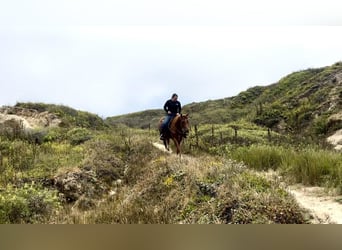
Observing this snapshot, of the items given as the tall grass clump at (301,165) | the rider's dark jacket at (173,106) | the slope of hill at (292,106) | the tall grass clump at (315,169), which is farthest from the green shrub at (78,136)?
the slope of hill at (292,106)

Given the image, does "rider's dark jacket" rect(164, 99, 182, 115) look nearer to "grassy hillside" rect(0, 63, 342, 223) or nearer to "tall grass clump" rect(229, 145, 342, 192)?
"grassy hillside" rect(0, 63, 342, 223)

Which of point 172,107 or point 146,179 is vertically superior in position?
point 172,107

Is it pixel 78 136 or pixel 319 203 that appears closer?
pixel 319 203

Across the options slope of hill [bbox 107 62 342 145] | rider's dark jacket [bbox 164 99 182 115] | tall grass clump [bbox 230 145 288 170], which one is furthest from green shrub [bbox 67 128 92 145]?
slope of hill [bbox 107 62 342 145]

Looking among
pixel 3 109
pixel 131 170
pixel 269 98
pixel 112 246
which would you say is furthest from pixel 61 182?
pixel 269 98

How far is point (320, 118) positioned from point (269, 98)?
14041 millimetres

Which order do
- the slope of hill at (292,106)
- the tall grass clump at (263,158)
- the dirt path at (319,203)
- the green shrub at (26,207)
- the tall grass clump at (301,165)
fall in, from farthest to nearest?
the slope of hill at (292,106) < the tall grass clump at (263,158) < the tall grass clump at (301,165) < the green shrub at (26,207) < the dirt path at (319,203)

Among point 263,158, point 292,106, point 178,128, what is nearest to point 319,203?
point 263,158

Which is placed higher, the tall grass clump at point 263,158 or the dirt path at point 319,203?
the tall grass clump at point 263,158

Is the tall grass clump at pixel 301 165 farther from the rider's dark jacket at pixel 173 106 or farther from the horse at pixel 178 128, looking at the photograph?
the rider's dark jacket at pixel 173 106

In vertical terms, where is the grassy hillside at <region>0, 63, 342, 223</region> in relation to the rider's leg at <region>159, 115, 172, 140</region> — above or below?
below

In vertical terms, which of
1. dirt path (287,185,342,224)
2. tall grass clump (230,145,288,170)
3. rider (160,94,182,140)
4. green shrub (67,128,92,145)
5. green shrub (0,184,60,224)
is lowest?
dirt path (287,185,342,224)

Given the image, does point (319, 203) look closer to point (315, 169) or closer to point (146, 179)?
point (315, 169)

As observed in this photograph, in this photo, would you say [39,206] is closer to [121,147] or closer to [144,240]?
[144,240]
